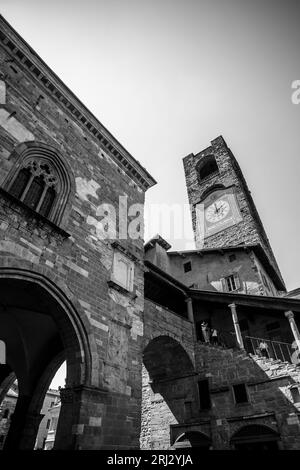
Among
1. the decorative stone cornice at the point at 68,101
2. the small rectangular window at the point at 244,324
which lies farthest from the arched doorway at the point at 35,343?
the small rectangular window at the point at 244,324

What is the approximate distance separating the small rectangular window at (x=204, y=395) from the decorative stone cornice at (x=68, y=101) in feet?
27.2

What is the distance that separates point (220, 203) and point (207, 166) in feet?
24.6

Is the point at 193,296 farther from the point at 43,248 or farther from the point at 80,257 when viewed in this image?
the point at 43,248

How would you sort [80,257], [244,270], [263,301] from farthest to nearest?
[244,270], [263,301], [80,257]

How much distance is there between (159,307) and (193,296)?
2.87 metres

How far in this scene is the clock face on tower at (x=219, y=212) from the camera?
23.5 meters

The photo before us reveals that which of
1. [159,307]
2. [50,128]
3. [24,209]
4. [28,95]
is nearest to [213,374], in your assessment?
[159,307]

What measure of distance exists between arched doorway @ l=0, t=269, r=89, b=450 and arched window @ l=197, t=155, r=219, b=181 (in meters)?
25.0

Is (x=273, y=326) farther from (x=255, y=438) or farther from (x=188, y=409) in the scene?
(x=188, y=409)

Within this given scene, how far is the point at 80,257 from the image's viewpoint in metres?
7.22

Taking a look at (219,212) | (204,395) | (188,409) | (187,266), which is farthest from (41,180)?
(219,212)

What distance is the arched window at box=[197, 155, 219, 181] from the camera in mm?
30500

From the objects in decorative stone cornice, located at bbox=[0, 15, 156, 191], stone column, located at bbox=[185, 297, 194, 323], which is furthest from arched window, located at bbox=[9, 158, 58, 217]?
stone column, located at bbox=[185, 297, 194, 323]

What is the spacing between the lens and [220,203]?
1005 inches
